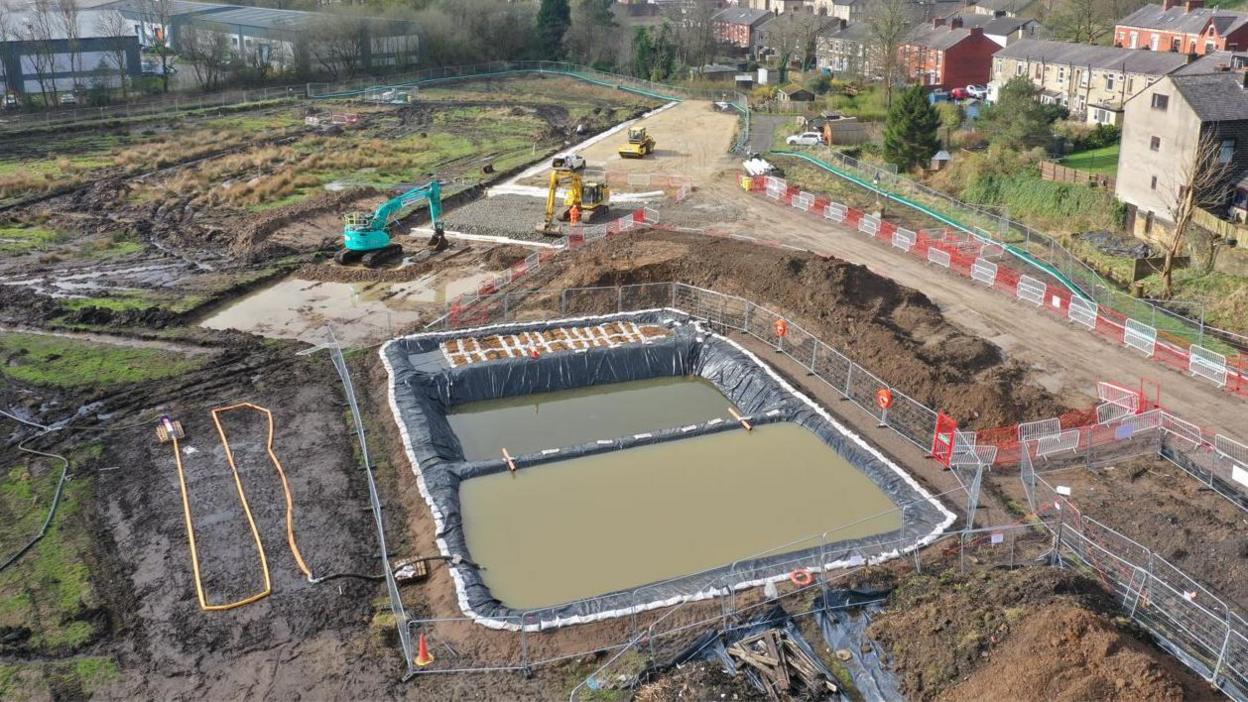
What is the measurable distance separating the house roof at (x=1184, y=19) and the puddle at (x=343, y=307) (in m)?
55.0

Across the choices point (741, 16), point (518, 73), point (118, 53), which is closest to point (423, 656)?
point (118, 53)

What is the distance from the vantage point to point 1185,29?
6975cm

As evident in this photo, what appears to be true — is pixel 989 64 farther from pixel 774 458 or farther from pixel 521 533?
pixel 521 533

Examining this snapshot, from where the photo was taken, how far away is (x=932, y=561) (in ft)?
66.6

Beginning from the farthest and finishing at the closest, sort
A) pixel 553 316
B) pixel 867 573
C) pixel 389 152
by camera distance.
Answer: pixel 389 152 < pixel 553 316 < pixel 867 573

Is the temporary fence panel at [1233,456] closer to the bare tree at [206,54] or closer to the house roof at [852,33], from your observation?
the house roof at [852,33]

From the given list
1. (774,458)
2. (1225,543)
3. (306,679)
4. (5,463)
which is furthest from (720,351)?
(5,463)

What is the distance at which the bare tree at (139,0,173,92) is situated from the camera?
82750 mm

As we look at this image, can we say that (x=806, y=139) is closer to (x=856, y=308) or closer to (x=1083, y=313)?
(x=1083, y=313)

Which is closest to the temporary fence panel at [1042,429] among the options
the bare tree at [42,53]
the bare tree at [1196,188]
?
the bare tree at [1196,188]

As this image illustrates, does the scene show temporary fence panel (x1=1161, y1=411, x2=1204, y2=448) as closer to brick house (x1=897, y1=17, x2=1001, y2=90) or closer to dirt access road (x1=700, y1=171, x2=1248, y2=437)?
dirt access road (x1=700, y1=171, x2=1248, y2=437)

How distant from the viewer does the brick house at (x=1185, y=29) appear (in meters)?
66.2

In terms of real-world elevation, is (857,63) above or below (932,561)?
above

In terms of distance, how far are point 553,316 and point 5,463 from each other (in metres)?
15.8
